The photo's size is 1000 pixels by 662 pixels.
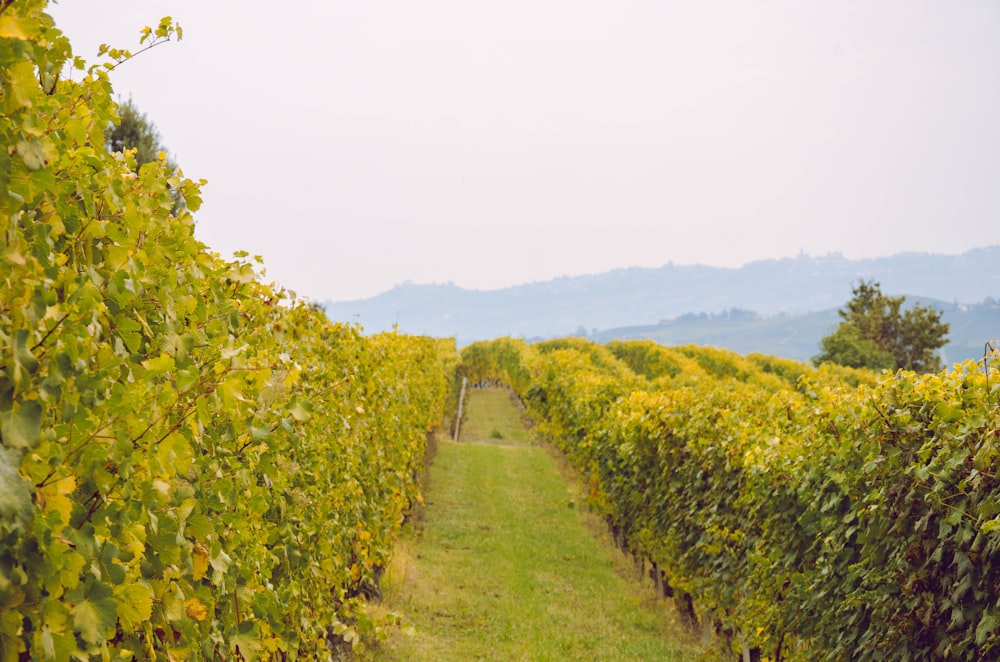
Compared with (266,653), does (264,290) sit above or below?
above

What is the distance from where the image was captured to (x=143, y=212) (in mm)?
2805

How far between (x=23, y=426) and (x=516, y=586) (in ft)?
31.1

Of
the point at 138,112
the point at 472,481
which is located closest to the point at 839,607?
the point at 472,481

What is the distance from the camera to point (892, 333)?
62.4m

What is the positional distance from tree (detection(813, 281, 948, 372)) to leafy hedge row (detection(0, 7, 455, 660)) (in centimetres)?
5897

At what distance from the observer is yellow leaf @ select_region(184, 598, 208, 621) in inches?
103

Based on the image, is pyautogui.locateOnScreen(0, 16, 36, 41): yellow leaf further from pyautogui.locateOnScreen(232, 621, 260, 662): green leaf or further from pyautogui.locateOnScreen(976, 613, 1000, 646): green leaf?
pyautogui.locateOnScreen(976, 613, 1000, 646): green leaf

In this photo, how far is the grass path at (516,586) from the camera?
8.20 m

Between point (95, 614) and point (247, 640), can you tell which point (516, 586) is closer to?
point (247, 640)

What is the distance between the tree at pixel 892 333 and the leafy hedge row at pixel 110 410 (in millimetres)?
58965

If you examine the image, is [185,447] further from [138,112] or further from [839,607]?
[138,112]

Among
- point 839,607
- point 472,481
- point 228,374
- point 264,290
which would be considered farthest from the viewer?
point 472,481

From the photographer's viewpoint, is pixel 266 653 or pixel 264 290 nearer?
pixel 266 653

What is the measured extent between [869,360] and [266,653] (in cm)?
5802
